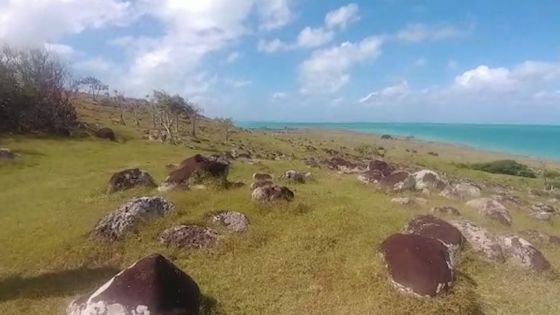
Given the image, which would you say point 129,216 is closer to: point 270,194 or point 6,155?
point 270,194

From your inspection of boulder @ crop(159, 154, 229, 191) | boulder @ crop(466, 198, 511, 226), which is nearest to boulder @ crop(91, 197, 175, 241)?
boulder @ crop(159, 154, 229, 191)

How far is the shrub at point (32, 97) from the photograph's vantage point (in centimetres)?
6469

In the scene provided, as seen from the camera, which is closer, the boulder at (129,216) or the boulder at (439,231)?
the boulder at (439,231)

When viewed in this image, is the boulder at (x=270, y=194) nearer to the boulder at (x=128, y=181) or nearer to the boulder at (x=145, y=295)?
Answer: the boulder at (x=128, y=181)

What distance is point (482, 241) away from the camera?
965 inches

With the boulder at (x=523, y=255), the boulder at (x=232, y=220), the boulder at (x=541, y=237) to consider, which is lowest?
the boulder at (x=541, y=237)

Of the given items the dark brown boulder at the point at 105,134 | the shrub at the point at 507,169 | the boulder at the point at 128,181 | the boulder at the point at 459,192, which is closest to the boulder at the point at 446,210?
the boulder at the point at 459,192

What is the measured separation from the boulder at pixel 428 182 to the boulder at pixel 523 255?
14.4m

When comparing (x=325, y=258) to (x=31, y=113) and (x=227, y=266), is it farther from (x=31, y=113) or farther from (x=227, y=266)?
(x=31, y=113)

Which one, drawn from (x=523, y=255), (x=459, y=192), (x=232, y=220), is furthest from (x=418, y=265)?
(x=459, y=192)

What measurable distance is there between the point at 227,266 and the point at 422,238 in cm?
848

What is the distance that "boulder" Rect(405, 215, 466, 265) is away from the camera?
23.5m

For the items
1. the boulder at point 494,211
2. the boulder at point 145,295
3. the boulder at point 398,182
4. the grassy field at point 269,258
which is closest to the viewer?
the boulder at point 145,295

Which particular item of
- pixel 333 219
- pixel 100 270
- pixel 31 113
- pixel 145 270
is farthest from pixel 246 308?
pixel 31 113
